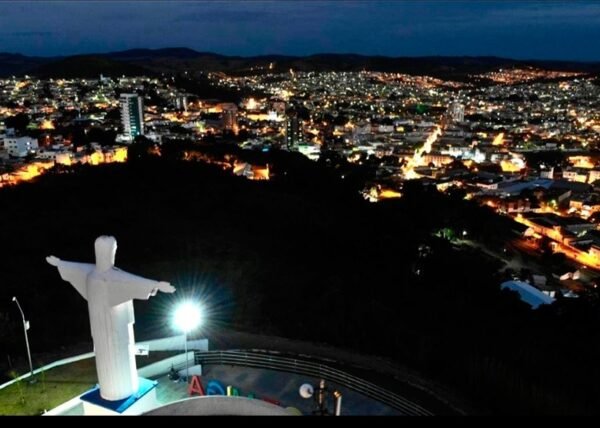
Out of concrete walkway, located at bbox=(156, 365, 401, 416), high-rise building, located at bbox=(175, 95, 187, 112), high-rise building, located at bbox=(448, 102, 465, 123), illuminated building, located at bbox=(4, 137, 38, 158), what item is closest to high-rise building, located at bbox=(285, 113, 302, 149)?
illuminated building, located at bbox=(4, 137, 38, 158)

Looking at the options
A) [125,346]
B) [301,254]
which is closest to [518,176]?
[301,254]

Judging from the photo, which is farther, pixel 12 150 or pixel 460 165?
pixel 460 165

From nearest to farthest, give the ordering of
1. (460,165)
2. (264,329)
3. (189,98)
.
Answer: (264,329), (460,165), (189,98)

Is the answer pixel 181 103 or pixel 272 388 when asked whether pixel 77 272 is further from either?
pixel 181 103

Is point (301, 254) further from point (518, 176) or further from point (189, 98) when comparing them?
point (189, 98)

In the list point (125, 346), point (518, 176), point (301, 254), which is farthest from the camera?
point (518, 176)

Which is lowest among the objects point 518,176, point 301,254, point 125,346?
point 518,176

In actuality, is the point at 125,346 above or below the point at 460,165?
above
